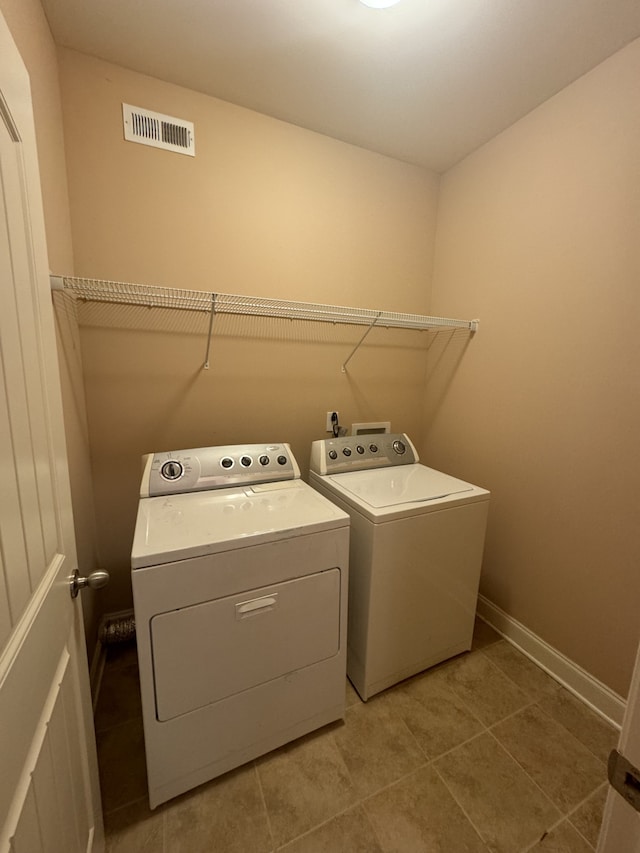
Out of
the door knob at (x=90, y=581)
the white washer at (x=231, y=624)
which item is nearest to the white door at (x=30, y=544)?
the door knob at (x=90, y=581)

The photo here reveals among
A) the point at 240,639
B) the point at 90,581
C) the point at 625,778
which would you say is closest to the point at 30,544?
the point at 90,581

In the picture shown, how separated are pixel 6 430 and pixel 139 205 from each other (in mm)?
1462

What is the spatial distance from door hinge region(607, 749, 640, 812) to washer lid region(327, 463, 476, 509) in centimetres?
89

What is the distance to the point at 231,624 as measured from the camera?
3.50ft

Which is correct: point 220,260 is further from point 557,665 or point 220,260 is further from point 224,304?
point 557,665

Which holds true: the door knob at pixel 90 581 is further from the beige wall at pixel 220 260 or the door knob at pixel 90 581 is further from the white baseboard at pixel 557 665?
the white baseboard at pixel 557 665

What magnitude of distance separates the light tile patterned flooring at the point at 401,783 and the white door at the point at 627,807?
2.77 feet

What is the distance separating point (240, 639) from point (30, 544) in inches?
28.9

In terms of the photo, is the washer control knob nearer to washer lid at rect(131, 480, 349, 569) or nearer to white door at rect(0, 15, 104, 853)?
washer lid at rect(131, 480, 349, 569)

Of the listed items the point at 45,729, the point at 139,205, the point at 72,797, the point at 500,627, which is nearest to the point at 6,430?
the point at 45,729

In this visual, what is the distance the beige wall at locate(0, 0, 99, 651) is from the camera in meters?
1.04

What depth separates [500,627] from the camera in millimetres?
1861

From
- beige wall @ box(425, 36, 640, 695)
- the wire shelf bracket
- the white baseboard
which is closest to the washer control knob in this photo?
the wire shelf bracket

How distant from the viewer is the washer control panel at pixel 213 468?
139 centimetres
